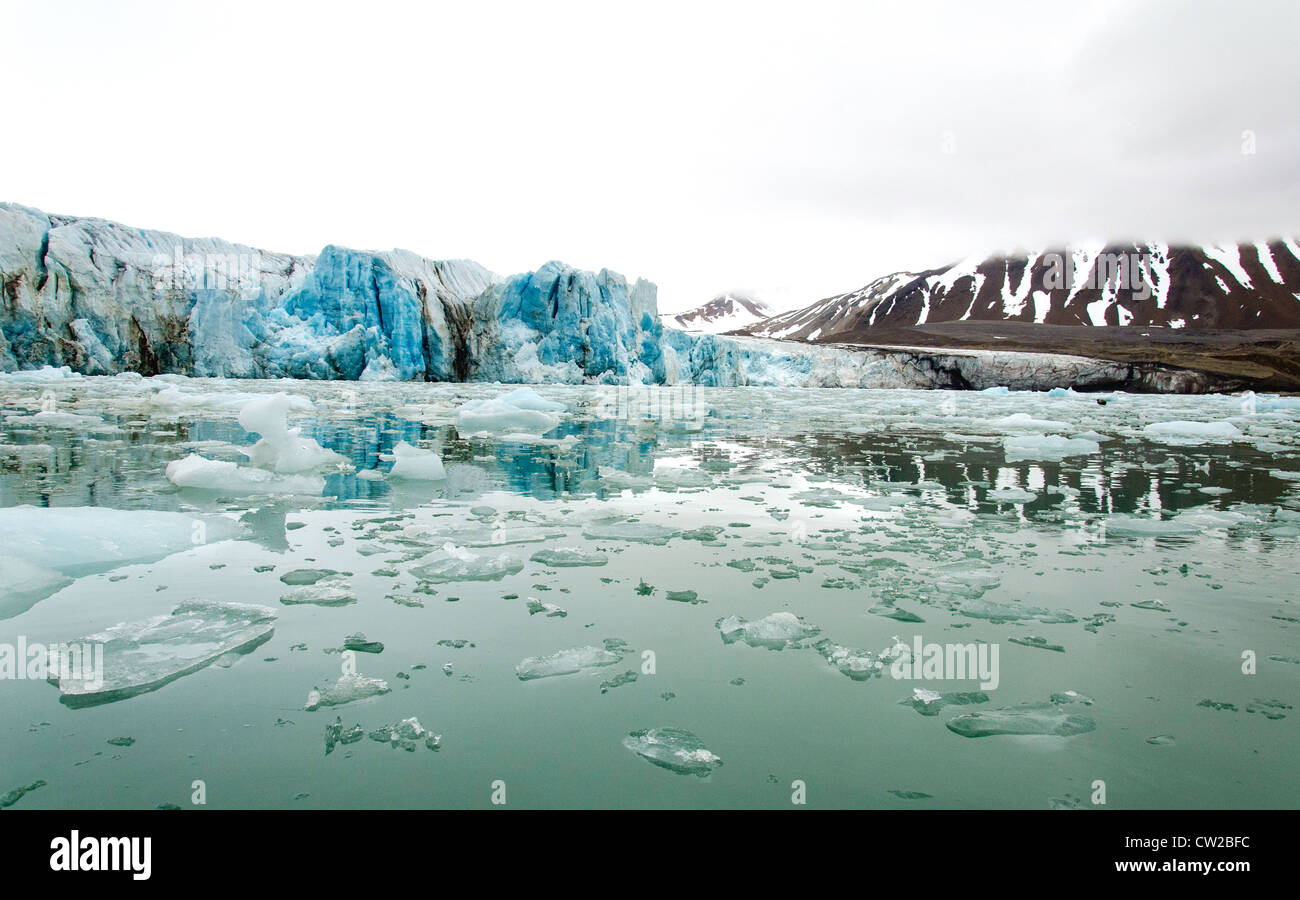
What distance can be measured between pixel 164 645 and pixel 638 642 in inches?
67.5

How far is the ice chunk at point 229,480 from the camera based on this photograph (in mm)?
5453

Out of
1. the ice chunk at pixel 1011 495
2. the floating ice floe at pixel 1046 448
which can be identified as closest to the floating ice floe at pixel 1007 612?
the ice chunk at pixel 1011 495

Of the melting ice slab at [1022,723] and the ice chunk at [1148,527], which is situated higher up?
the ice chunk at [1148,527]

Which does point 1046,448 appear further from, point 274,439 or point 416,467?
point 274,439

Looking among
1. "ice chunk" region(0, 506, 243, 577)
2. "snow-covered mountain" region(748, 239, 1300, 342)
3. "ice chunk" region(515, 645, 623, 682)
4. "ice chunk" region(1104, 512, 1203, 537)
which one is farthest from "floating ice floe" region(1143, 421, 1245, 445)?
"snow-covered mountain" region(748, 239, 1300, 342)

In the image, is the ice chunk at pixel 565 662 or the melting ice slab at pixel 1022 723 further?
the ice chunk at pixel 565 662

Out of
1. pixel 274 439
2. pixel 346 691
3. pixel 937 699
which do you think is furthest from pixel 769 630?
pixel 274 439

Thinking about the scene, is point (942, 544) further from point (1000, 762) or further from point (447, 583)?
point (447, 583)

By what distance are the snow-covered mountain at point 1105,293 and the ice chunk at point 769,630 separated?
310 feet

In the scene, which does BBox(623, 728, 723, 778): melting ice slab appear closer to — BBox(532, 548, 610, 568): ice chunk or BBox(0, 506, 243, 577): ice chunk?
BBox(532, 548, 610, 568): ice chunk

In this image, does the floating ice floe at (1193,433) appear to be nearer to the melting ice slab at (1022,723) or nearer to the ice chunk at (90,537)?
the melting ice slab at (1022,723)

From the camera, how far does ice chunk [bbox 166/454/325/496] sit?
5453 mm

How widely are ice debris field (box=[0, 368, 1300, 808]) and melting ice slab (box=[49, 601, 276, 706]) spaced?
0.05 ft

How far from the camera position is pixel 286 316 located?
33625 mm
